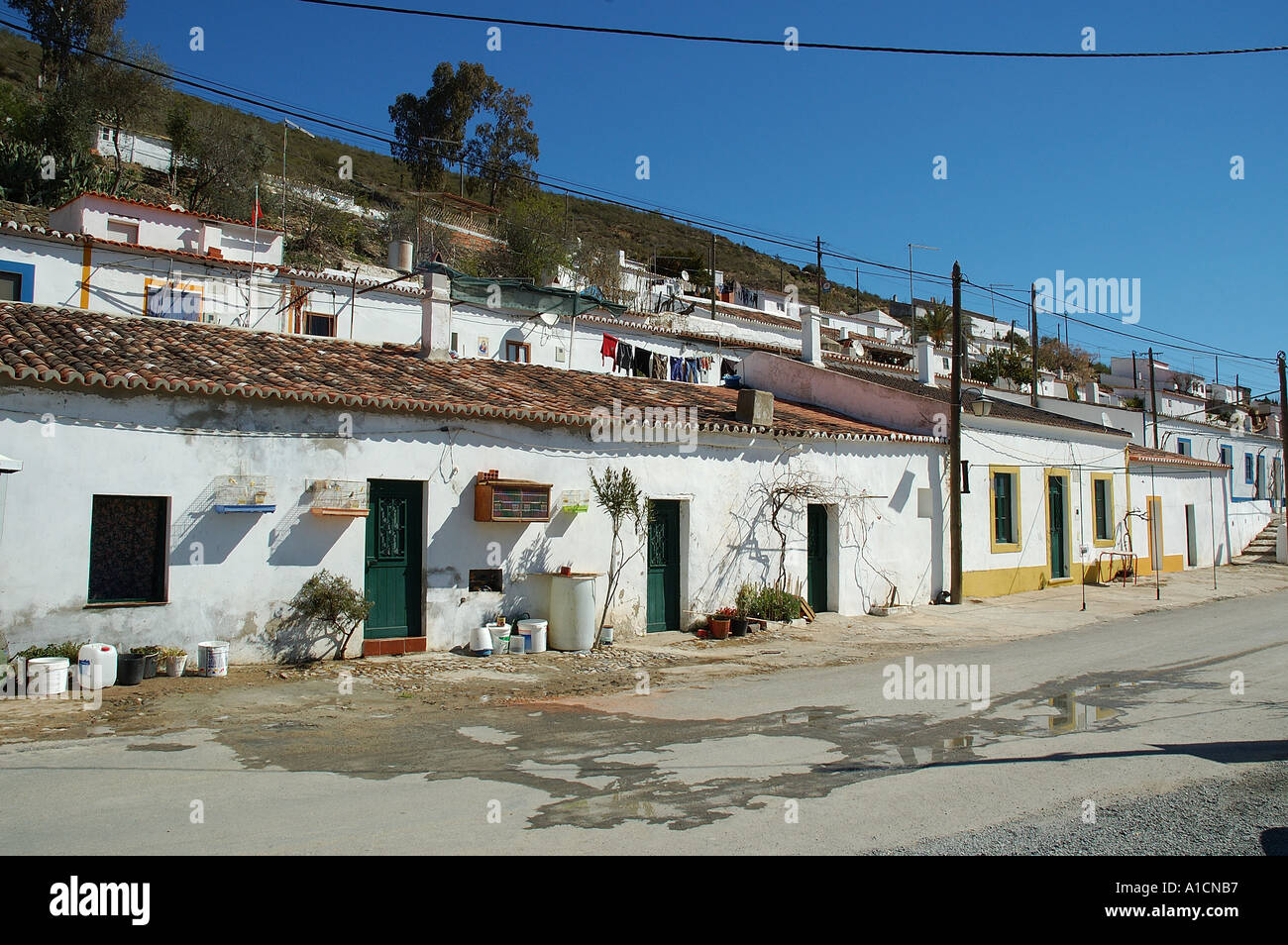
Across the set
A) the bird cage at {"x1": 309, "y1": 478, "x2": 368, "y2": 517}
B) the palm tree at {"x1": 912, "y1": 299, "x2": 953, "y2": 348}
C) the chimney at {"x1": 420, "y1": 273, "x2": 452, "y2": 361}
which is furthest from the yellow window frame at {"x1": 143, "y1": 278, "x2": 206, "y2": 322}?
the palm tree at {"x1": 912, "y1": 299, "x2": 953, "y2": 348}

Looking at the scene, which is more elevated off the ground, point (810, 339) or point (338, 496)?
point (810, 339)

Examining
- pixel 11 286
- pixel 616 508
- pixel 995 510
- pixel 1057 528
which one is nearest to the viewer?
pixel 616 508

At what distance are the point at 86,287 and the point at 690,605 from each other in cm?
1542

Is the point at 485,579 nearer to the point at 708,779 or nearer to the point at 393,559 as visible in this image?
the point at 393,559

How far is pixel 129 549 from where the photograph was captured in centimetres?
1106

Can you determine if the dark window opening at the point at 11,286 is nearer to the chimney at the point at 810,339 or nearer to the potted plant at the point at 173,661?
the potted plant at the point at 173,661

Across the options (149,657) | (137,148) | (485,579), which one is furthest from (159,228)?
(137,148)

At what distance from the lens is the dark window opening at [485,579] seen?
13.6 m

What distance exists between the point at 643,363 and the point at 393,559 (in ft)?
47.6

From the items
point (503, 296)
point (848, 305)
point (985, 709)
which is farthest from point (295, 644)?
point (848, 305)

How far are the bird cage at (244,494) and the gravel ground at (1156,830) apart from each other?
9276 millimetres

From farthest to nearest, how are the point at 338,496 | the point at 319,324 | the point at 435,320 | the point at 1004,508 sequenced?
the point at 319,324 < the point at 1004,508 < the point at 435,320 < the point at 338,496

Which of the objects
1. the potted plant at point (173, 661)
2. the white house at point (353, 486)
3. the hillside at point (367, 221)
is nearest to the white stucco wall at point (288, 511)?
the white house at point (353, 486)
